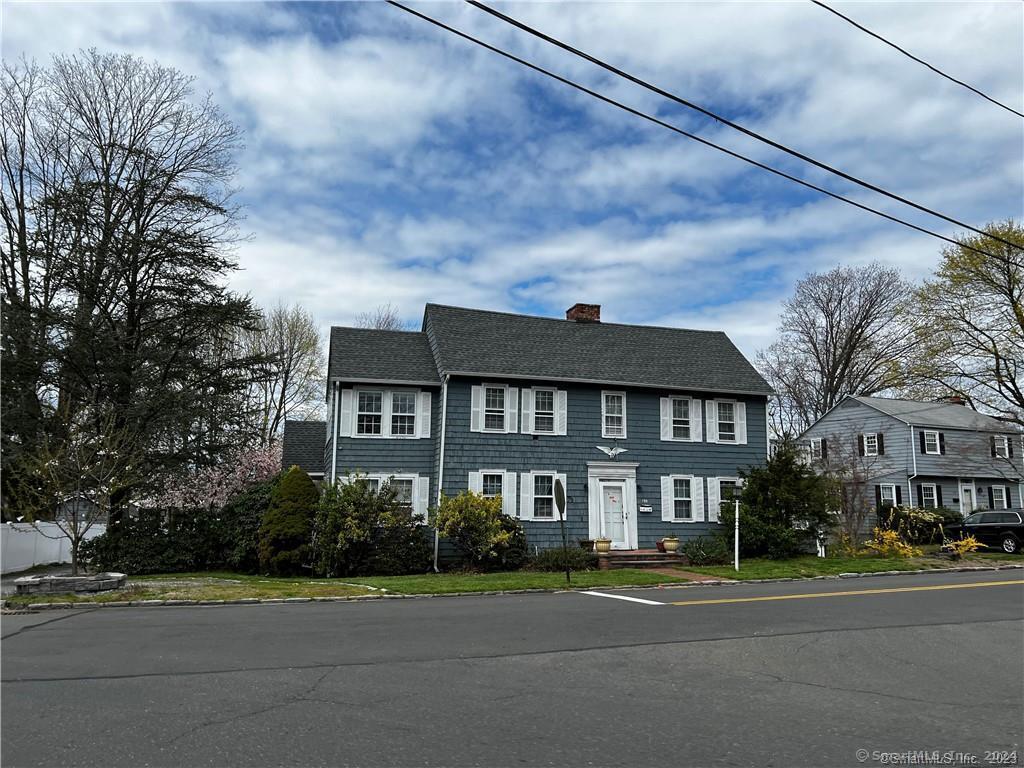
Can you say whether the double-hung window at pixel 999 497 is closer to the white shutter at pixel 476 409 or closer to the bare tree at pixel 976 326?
the bare tree at pixel 976 326

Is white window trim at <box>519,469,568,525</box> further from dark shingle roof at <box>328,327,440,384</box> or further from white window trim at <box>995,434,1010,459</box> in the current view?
white window trim at <box>995,434,1010,459</box>

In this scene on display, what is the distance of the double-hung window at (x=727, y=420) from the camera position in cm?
2591

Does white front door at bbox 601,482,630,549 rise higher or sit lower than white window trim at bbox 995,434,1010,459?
lower

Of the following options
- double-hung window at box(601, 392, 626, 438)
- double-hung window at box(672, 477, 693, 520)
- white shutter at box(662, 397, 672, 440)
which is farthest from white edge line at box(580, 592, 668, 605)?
white shutter at box(662, 397, 672, 440)

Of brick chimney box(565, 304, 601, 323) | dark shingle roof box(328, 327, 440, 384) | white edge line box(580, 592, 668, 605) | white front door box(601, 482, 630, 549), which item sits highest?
brick chimney box(565, 304, 601, 323)

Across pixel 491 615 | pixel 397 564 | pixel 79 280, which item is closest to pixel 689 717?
pixel 491 615

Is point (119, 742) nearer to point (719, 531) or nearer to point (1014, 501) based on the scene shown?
point (719, 531)

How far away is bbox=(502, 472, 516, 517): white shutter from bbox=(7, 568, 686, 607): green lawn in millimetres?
2687

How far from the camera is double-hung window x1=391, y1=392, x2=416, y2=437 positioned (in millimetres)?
23188

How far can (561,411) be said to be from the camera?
2412cm

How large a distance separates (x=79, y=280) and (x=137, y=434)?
524cm

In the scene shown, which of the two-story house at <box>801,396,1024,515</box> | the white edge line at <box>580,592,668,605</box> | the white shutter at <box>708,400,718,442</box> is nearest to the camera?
the white edge line at <box>580,592,668,605</box>

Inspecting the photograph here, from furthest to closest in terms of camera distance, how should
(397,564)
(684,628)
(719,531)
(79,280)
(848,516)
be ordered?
1. (848,516)
2. (719,531)
3. (79,280)
4. (397,564)
5. (684,628)

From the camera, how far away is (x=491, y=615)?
11.8 m
